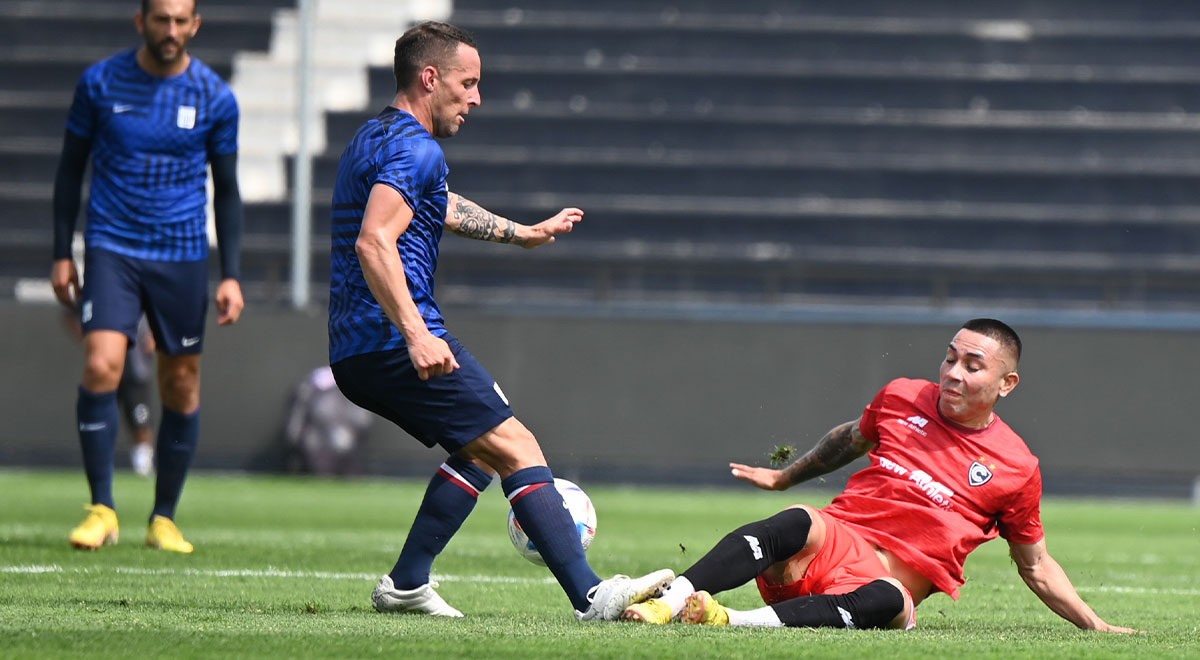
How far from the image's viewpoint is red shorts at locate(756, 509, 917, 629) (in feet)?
15.3

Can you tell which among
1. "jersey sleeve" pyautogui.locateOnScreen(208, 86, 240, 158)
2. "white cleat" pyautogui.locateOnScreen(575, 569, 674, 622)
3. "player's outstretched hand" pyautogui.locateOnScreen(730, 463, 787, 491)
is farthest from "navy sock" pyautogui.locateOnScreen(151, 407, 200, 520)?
"white cleat" pyautogui.locateOnScreen(575, 569, 674, 622)

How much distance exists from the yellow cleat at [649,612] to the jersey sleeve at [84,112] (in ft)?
12.3

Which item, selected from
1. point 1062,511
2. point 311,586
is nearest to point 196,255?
point 311,586

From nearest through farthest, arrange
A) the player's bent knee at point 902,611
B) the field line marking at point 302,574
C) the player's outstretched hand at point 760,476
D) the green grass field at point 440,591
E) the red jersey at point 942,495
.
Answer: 1. the green grass field at point 440,591
2. the player's bent knee at point 902,611
3. the red jersey at point 942,495
4. the player's outstretched hand at point 760,476
5. the field line marking at point 302,574

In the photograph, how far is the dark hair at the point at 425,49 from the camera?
15.1ft

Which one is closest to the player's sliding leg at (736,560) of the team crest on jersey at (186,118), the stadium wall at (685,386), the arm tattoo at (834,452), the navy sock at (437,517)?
the arm tattoo at (834,452)

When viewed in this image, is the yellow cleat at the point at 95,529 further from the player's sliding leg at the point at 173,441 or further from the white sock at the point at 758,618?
the white sock at the point at 758,618

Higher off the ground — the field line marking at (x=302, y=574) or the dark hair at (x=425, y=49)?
the dark hair at (x=425, y=49)

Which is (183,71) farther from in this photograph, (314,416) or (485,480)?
(314,416)

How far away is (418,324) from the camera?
4.32 m

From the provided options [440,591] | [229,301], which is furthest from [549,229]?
[229,301]

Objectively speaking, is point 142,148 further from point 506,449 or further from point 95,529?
point 506,449

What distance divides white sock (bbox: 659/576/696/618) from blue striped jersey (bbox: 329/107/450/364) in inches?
36.7

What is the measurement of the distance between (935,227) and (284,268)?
→ 25.4 feet
